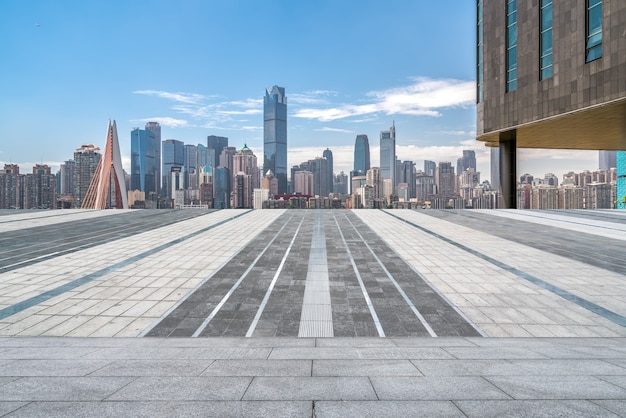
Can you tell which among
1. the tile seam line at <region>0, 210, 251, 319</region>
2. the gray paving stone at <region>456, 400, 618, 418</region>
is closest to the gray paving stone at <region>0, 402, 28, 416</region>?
the gray paving stone at <region>456, 400, 618, 418</region>

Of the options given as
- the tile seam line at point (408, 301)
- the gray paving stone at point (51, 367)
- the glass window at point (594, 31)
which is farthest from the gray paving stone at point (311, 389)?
the glass window at point (594, 31)

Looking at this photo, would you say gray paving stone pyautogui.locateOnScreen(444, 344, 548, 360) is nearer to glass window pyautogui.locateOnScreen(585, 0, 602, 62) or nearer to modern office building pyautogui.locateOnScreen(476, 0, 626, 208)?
modern office building pyautogui.locateOnScreen(476, 0, 626, 208)

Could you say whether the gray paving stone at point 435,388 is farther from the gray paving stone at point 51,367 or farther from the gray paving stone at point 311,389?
the gray paving stone at point 51,367

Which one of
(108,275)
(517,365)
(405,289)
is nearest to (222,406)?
(517,365)

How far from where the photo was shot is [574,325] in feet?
28.6

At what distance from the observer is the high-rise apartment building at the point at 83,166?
465 ft

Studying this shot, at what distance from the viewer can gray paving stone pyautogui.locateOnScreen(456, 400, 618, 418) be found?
4016 mm

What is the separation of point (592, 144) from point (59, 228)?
5738 cm

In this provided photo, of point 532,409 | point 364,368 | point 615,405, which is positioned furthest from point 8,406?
point 615,405

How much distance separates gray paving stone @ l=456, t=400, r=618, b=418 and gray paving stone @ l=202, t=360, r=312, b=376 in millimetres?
2416

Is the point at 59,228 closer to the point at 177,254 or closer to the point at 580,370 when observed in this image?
the point at 177,254

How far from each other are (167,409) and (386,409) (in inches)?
107

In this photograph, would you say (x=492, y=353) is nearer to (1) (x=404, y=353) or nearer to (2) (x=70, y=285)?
(1) (x=404, y=353)

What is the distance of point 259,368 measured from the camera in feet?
18.7
